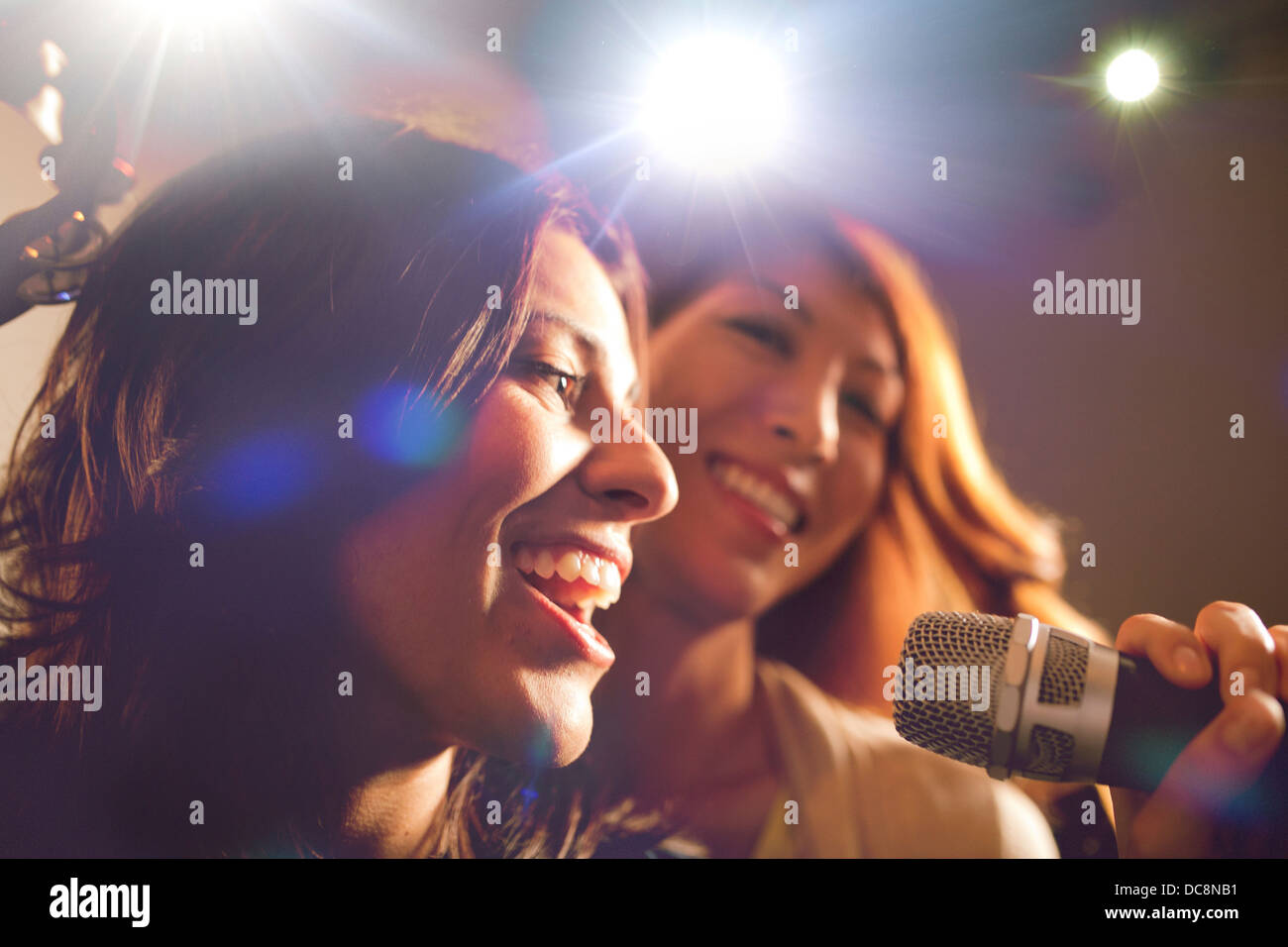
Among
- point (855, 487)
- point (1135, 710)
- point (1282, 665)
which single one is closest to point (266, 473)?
point (855, 487)

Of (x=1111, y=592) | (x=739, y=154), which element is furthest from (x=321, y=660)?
(x=1111, y=592)

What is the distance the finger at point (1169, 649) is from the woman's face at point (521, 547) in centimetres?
85

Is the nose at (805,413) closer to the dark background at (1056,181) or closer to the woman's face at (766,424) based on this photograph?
the woman's face at (766,424)

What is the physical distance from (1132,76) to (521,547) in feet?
5.79

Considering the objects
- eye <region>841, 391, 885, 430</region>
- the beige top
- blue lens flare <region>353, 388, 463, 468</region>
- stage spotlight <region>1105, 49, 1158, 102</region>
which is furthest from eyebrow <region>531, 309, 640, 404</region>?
stage spotlight <region>1105, 49, 1158, 102</region>

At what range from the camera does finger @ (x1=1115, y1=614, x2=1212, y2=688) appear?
3.99 feet

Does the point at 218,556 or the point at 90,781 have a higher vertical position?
the point at 218,556

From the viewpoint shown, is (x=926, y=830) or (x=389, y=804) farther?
(x=926, y=830)

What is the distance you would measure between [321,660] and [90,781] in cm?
55

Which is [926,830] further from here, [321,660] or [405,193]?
[405,193]

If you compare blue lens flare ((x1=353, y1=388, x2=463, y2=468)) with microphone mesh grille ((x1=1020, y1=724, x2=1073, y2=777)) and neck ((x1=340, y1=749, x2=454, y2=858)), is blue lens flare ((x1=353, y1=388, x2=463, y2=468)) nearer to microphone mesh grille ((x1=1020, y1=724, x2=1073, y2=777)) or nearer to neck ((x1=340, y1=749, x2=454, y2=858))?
neck ((x1=340, y1=749, x2=454, y2=858))

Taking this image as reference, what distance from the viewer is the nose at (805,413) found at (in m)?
1.82

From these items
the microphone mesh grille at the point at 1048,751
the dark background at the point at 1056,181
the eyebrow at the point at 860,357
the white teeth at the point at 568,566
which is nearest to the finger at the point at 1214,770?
the microphone mesh grille at the point at 1048,751
